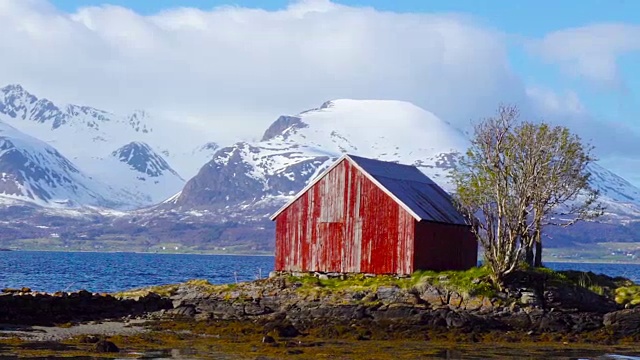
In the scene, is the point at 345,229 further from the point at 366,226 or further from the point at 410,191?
the point at 410,191

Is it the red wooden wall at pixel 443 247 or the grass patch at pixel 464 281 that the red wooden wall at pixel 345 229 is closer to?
the red wooden wall at pixel 443 247

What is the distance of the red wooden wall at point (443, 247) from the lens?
5597 cm

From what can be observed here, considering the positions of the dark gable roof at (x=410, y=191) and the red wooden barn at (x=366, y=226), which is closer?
the red wooden barn at (x=366, y=226)

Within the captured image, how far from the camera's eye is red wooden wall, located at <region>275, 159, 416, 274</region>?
183 ft

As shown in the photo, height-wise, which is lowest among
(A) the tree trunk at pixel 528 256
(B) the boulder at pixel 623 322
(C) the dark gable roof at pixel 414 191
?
(B) the boulder at pixel 623 322

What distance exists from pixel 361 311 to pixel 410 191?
39.0ft

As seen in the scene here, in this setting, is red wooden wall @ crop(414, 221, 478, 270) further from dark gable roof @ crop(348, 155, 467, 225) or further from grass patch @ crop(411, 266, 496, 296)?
grass patch @ crop(411, 266, 496, 296)

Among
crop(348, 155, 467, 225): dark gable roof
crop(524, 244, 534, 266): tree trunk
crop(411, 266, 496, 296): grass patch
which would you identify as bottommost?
crop(411, 266, 496, 296): grass patch

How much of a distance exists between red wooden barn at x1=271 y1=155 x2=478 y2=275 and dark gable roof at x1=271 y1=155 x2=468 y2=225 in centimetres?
6

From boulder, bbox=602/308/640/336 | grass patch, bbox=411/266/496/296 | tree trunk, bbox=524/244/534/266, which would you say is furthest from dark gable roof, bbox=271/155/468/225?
boulder, bbox=602/308/640/336

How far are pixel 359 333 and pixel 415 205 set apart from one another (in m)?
13.4

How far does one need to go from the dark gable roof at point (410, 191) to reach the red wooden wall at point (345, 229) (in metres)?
0.29

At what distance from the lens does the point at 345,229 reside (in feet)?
188

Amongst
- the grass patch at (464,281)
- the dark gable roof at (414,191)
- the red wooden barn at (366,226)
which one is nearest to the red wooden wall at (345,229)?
the red wooden barn at (366,226)
